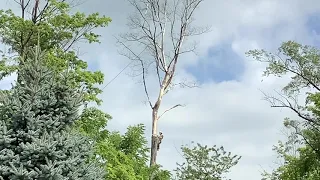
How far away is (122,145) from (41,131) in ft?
23.3

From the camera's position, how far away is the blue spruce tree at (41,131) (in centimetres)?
654

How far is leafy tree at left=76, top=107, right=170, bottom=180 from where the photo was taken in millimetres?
12898

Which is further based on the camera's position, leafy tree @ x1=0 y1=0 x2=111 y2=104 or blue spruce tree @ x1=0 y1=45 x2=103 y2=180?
leafy tree @ x1=0 y1=0 x2=111 y2=104

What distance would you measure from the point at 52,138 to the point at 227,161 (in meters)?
25.0

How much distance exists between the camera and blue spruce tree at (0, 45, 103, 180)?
6.54 metres

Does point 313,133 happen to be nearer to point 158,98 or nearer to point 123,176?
point 158,98

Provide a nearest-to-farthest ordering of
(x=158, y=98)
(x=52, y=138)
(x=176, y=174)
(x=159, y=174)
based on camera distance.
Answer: (x=52, y=138) → (x=159, y=174) → (x=158, y=98) → (x=176, y=174)

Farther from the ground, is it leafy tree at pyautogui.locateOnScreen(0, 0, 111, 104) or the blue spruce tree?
leafy tree at pyautogui.locateOnScreen(0, 0, 111, 104)

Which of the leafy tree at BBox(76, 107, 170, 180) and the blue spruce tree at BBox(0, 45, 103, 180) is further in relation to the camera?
the leafy tree at BBox(76, 107, 170, 180)

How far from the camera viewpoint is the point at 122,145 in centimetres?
1395

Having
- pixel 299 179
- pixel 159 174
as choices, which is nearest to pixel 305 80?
pixel 299 179

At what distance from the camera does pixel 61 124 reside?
23.6 feet

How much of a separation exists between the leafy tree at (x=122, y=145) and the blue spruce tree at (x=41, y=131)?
216 inches

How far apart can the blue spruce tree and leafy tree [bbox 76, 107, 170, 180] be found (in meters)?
5.50
